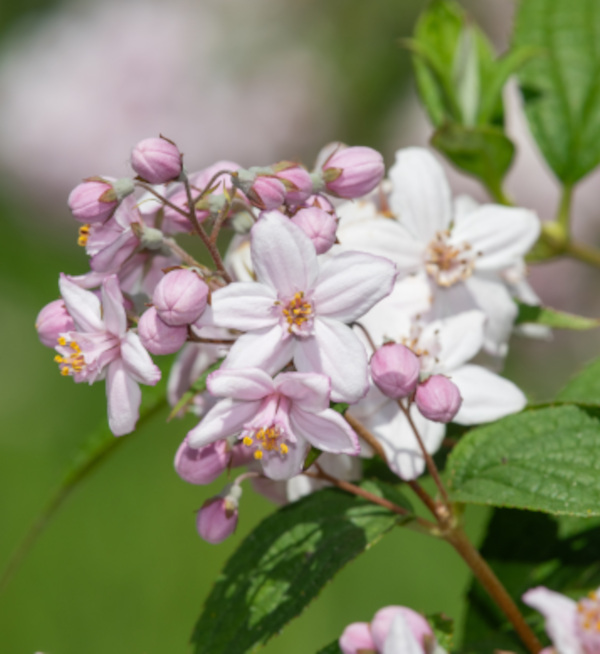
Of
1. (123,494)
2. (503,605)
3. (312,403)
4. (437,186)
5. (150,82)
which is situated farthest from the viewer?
(123,494)

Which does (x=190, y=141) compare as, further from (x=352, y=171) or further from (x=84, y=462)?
(x=352, y=171)

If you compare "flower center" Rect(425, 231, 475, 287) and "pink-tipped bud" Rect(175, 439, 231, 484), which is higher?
"flower center" Rect(425, 231, 475, 287)

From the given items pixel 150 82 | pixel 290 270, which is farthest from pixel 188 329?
pixel 150 82

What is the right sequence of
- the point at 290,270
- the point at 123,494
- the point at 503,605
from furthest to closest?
1. the point at 123,494
2. the point at 503,605
3. the point at 290,270

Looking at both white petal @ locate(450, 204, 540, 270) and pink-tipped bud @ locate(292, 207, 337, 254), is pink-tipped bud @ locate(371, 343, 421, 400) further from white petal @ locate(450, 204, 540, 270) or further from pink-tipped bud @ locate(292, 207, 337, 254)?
white petal @ locate(450, 204, 540, 270)

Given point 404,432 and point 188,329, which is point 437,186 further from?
point 188,329

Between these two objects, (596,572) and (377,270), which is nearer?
(377,270)

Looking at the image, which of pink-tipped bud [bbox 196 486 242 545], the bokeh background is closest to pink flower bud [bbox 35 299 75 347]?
pink-tipped bud [bbox 196 486 242 545]

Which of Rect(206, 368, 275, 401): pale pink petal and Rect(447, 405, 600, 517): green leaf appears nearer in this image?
Rect(206, 368, 275, 401): pale pink petal
